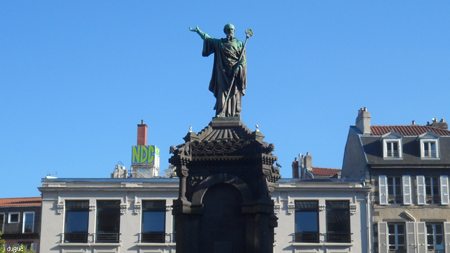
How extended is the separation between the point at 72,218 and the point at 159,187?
233 inches

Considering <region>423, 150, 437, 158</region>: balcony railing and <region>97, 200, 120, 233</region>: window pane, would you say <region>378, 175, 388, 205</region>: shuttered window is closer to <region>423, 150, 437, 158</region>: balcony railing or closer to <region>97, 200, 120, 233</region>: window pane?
<region>423, 150, 437, 158</region>: balcony railing

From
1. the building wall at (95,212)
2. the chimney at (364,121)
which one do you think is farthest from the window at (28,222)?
the chimney at (364,121)

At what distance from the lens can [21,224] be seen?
48688mm

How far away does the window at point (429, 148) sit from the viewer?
153 ft

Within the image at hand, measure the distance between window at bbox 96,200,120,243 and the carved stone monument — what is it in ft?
83.6

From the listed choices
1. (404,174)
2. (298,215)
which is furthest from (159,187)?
(404,174)

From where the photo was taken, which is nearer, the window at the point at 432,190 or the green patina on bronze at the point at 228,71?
the green patina on bronze at the point at 228,71

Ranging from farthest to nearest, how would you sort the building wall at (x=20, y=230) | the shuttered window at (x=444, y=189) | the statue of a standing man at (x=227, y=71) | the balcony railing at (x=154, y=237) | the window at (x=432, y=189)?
the building wall at (x=20, y=230) → the window at (x=432, y=189) → the shuttered window at (x=444, y=189) → the balcony railing at (x=154, y=237) → the statue of a standing man at (x=227, y=71)

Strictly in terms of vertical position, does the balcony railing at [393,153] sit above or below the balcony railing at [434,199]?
above

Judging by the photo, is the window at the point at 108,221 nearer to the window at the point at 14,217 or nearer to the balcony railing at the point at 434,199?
the window at the point at 14,217

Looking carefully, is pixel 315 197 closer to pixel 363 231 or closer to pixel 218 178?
pixel 363 231

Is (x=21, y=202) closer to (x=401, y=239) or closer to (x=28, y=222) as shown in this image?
(x=28, y=222)

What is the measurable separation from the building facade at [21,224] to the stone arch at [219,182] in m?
31.1

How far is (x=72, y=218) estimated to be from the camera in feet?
147
